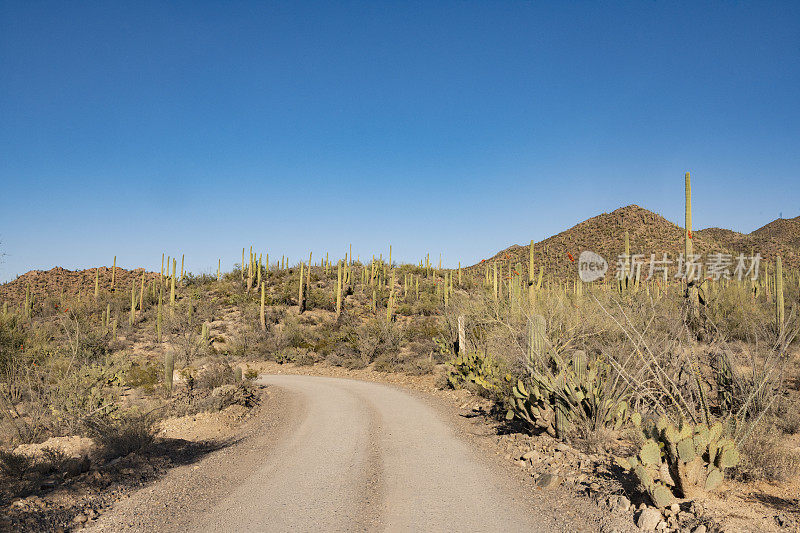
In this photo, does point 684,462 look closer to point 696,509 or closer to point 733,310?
point 696,509

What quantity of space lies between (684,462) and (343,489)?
3909 millimetres

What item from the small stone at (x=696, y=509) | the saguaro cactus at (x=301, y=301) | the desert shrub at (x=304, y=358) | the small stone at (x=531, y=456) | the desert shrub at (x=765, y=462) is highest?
the saguaro cactus at (x=301, y=301)

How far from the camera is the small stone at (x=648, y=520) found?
4367 millimetres

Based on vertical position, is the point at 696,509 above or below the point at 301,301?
below

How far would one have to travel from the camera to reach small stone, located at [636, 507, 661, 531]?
14.3 feet

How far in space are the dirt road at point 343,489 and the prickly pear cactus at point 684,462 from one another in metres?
0.87

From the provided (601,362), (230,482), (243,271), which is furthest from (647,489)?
(243,271)

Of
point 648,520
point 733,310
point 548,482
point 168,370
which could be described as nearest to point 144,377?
point 168,370

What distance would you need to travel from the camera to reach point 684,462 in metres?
4.58

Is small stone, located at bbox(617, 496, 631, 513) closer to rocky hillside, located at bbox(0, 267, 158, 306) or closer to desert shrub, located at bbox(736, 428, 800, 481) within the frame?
desert shrub, located at bbox(736, 428, 800, 481)

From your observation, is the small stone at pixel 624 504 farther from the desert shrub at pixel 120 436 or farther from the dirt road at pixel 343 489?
the desert shrub at pixel 120 436

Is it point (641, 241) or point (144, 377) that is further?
point (641, 241)

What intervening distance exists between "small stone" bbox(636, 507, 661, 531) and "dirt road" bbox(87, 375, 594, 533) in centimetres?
57

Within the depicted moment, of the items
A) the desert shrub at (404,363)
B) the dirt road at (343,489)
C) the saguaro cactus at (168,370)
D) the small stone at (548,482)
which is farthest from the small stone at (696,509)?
the desert shrub at (404,363)
